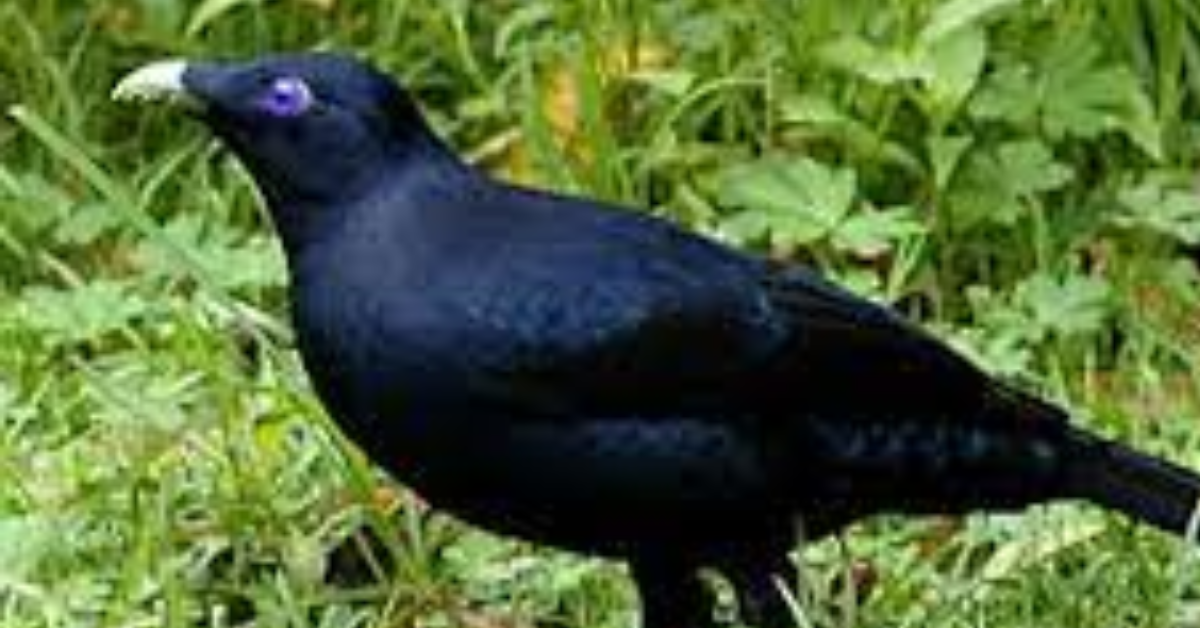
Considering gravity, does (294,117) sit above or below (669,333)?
above

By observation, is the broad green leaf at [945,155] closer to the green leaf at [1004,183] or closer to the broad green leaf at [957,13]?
the green leaf at [1004,183]

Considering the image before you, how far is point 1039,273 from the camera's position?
598 cm

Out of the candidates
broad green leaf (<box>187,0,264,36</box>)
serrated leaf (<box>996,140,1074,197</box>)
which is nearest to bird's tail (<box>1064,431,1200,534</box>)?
serrated leaf (<box>996,140,1074,197</box>)

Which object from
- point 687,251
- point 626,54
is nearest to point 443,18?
point 626,54

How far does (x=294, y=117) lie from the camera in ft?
14.8

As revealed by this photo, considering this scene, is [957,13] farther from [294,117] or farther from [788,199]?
[294,117]

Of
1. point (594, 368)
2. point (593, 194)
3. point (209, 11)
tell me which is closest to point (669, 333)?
point (594, 368)

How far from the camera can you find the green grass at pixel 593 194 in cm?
501

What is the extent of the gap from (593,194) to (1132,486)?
1565 millimetres

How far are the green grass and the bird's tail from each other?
0.10 metres

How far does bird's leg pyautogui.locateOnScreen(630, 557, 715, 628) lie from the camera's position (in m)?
4.65

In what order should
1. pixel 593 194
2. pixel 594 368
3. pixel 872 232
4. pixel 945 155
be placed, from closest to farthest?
pixel 594 368 → pixel 872 232 → pixel 945 155 → pixel 593 194

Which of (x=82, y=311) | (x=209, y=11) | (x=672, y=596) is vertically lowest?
A: (x=672, y=596)

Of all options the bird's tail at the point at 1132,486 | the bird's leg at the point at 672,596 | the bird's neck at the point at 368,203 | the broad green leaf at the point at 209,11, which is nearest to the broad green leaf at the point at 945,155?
the broad green leaf at the point at 209,11
